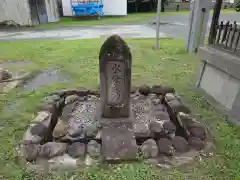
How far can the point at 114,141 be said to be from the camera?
→ 291 centimetres

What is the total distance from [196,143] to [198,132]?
232 mm

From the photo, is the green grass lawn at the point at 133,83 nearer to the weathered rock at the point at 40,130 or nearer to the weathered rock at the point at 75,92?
the weathered rock at the point at 40,130

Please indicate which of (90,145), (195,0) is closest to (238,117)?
(90,145)

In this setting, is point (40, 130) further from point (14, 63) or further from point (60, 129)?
point (14, 63)

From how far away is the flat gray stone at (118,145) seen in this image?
268cm

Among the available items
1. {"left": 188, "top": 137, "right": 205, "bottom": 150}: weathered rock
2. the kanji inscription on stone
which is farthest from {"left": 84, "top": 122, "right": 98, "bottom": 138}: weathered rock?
{"left": 188, "top": 137, "right": 205, "bottom": 150}: weathered rock

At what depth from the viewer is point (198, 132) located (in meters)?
3.04

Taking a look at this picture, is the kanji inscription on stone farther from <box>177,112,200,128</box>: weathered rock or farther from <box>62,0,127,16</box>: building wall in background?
<box>62,0,127,16</box>: building wall in background

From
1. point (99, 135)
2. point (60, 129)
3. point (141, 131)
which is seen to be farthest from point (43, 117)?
point (141, 131)

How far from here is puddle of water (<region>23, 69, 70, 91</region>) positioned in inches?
204

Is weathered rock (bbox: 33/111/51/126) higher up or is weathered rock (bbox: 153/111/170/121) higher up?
weathered rock (bbox: 33/111/51/126)

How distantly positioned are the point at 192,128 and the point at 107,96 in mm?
1385

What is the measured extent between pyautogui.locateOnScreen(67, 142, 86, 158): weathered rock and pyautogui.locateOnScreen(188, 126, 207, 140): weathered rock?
5.12 ft

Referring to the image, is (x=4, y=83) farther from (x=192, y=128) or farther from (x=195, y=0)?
(x=195, y=0)
